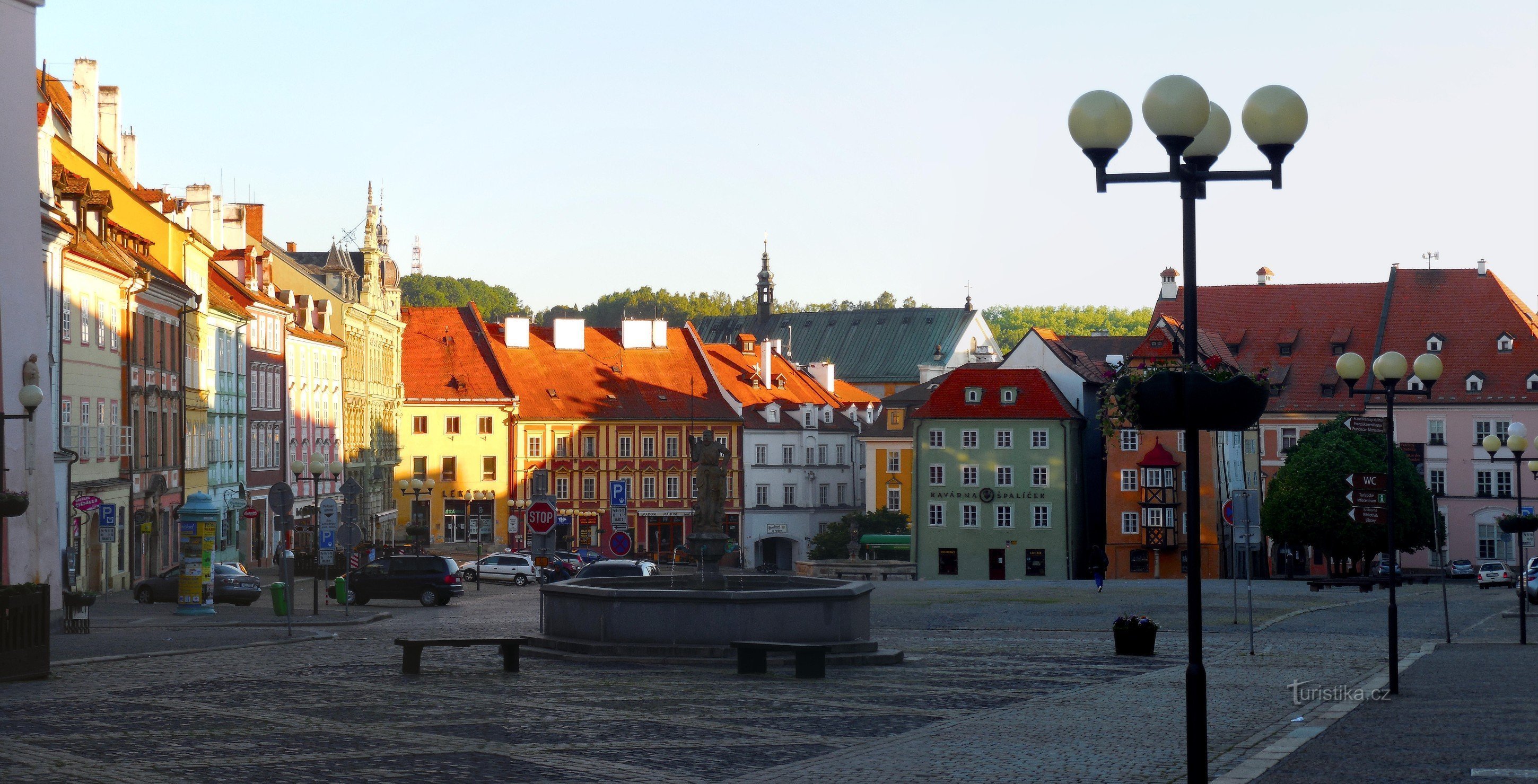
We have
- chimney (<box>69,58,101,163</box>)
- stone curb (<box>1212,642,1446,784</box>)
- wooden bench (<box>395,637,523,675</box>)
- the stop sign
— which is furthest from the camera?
chimney (<box>69,58,101,163</box>)

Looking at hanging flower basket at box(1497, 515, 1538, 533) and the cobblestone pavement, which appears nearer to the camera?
the cobblestone pavement

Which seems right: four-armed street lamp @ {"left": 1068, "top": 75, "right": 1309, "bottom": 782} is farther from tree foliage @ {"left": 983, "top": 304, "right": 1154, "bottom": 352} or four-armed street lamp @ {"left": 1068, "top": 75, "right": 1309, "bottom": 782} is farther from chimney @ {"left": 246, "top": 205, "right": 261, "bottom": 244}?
tree foliage @ {"left": 983, "top": 304, "right": 1154, "bottom": 352}

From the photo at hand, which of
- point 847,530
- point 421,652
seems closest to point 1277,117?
point 421,652

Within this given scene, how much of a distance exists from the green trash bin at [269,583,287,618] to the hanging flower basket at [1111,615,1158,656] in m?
17.4

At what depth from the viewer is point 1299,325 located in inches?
3930

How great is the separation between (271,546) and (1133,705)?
59.7m

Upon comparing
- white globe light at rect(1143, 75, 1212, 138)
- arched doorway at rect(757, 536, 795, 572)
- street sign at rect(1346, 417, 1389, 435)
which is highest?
white globe light at rect(1143, 75, 1212, 138)

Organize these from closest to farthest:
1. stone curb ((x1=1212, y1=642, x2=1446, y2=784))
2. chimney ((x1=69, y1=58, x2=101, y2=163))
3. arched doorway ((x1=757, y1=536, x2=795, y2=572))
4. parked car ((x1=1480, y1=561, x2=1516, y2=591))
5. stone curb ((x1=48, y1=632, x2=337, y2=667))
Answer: stone curb ((x1=1212, y1=642, x2=1446, y2=784))
stone curb ((x1=48, y1=632, x2=337, y2=667))
chimney ((x1=69, y1=58, x2=101, y2=163))
parked car ((x1=1480, y1=561, x2=1516, y2=591))
arched doorway ((x1=757, y1=536, x2=795, y2=572))

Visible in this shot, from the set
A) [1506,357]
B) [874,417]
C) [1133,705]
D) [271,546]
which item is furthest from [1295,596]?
[874,417]

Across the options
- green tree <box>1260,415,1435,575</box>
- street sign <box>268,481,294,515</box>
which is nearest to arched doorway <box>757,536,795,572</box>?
green tree <box>1260,415,1435,575</box>

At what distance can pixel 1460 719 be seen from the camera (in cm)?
1688

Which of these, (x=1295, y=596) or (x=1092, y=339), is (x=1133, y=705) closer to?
(x=1295, y=596)

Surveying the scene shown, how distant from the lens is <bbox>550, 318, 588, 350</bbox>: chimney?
340 feet

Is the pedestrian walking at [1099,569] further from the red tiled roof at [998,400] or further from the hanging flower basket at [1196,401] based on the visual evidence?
the hanging flower basket at [1196,401]
